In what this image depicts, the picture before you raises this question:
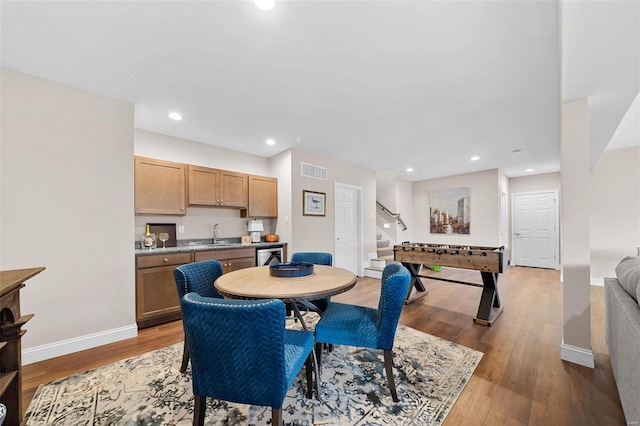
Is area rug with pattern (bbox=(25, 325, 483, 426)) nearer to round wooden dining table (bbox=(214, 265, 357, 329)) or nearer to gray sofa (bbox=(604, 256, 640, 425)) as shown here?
round wooden dining table (bbox=(214, 265, 357, 329))

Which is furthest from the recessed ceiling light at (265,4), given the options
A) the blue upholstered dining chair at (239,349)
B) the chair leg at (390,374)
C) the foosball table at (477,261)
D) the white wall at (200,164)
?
the foosball table at (477,261)

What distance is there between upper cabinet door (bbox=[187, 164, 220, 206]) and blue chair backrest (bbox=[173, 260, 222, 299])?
1639 mm

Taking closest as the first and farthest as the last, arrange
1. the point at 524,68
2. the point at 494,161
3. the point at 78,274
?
the point at 524,68, the point at 78,274, the point at 494,161

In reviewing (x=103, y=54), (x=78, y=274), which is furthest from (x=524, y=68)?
(x=78, y=274)

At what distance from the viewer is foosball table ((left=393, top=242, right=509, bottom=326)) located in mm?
2807

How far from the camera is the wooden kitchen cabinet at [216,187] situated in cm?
349

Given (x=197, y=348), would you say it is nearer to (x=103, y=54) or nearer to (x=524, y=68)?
(x=103, y=54)

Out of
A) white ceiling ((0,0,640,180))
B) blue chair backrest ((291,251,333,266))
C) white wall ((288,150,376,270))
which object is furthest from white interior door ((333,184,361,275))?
blue chair backrest ((291,251,333,266))

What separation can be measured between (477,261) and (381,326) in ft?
6.49

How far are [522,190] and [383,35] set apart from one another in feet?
22.8

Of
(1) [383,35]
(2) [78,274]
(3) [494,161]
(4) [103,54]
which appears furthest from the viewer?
(3) [494,161]

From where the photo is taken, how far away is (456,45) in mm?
1814

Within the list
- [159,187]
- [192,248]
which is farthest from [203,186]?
[192,248]

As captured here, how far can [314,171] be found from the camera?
179 inches
